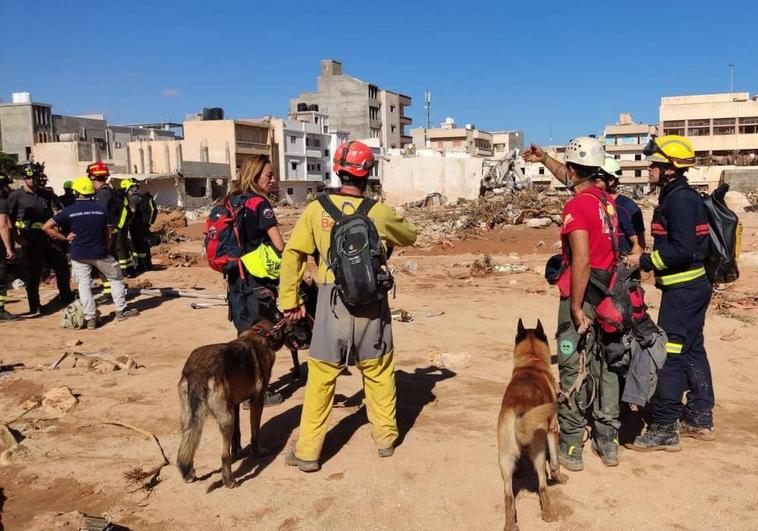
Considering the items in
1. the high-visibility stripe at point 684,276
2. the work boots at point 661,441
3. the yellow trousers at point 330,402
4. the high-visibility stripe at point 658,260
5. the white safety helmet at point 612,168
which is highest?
the white safety helmet at point 612,168

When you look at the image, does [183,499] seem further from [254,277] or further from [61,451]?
[254,277]

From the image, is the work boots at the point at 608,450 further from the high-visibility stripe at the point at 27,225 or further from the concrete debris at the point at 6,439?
the high-visibility stripe at the point at 27,225

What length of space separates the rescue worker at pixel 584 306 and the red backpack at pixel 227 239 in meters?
2.64

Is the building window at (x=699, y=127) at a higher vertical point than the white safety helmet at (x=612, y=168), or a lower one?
higher

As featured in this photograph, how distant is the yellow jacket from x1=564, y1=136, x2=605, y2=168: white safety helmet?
1.17 metres

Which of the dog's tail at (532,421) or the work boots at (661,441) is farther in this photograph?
the work boots at (661,441)

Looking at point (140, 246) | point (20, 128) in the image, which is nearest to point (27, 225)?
point (140, 246)

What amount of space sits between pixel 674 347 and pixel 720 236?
2.74 ft

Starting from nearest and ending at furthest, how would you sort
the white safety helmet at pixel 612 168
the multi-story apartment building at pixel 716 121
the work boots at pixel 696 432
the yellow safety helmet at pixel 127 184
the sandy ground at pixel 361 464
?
the sandy ground at pixel 361 464 < the work boots at pixel 696 432 < the white safety helmet at pixel 612 168 < the yellow safety helmet at pixel 127 184 < the multi-story apartment building at pixel 716 121

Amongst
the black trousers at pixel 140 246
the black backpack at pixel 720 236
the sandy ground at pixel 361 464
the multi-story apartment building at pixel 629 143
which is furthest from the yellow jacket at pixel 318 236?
the multi-story apartment building at pixel 629 143

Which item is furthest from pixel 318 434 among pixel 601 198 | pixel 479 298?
pixel 479 298

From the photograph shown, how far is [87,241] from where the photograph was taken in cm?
858

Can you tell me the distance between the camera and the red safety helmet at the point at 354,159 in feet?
13.1

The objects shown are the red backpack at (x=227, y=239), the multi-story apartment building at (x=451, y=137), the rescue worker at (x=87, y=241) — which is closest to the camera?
the red backpack at (x=227, y=239)
